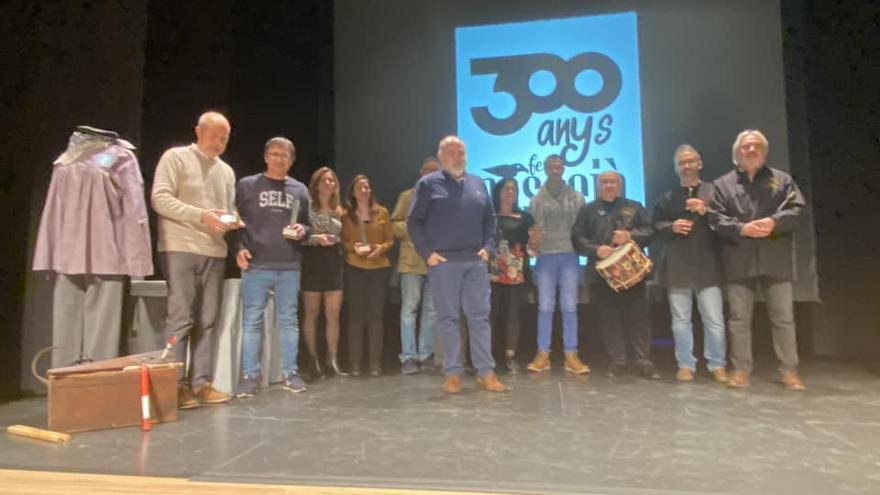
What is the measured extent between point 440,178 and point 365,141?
7.46ft

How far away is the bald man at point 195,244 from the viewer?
2846mm

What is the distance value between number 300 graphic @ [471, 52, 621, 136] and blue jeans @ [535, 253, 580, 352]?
1532 mm

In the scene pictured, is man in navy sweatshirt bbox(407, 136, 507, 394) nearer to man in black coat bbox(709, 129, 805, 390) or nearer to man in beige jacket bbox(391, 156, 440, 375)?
man in beige jacket bbox(391, 156, 440, 375)

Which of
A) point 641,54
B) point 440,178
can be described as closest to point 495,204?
point 440,178

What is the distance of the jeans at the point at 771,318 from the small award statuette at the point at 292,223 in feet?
7.80

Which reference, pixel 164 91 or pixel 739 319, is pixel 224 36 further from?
pixel 739 319

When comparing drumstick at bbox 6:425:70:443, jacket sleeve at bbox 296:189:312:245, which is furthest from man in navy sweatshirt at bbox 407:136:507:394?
drumstick at bbox 6:425:70:443

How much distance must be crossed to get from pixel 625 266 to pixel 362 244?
163 cm

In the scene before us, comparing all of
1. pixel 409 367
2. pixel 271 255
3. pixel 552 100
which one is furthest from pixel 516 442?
pixel 552 100

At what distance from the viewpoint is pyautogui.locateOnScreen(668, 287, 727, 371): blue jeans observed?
3.46m

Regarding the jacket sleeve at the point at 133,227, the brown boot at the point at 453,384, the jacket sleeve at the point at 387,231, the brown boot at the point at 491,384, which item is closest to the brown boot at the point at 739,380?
the brown boot at the point at 491,384

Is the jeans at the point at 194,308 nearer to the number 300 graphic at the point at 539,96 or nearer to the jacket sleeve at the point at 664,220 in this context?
the jacket sleeve at the point at 664,220

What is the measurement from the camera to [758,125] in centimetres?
466

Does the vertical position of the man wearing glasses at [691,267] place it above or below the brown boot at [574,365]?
above
